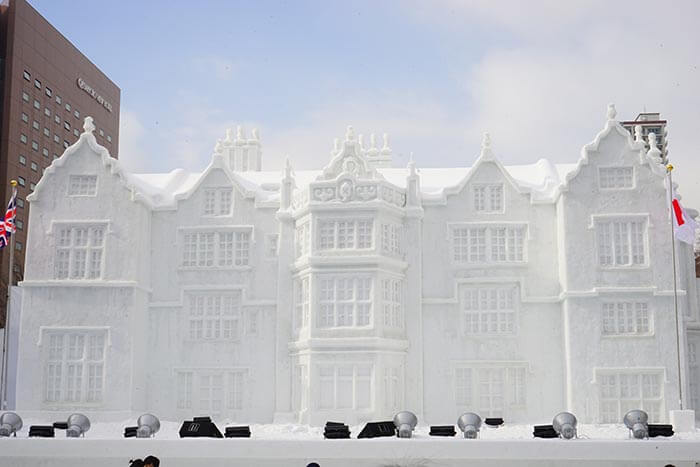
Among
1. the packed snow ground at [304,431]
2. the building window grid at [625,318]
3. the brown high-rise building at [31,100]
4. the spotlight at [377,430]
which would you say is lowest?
the packed snow ground at [304,431]

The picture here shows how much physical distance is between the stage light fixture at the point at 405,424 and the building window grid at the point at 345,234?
1012 cm

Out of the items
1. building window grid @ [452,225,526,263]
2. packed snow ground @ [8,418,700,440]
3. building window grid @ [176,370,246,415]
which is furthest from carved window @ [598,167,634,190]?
building window grid @ [176,370,246,415]

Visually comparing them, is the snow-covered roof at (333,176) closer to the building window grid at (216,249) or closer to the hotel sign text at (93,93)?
the building window grid at (216,249)

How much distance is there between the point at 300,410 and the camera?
40.3m

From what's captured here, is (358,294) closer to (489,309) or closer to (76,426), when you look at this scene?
(489,309)

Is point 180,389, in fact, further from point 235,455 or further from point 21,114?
point 21,114

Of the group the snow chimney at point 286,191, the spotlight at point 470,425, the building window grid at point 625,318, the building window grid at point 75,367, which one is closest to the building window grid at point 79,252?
the building window grid at point 75,367

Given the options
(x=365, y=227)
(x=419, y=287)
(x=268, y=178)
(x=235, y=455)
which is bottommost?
(x=235, y=455)

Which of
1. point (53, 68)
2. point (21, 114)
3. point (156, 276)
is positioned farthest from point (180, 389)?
point (53, 68)

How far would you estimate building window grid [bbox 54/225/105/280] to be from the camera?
4234 centimetres

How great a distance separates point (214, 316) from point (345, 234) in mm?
7635

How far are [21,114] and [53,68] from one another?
27.1ft

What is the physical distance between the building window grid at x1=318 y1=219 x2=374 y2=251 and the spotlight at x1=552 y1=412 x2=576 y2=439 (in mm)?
12416

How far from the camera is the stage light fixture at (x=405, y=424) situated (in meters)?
32.0
